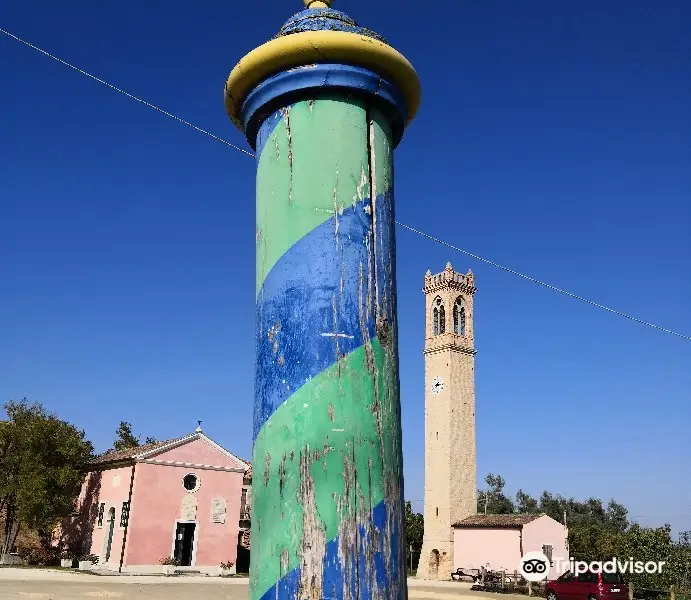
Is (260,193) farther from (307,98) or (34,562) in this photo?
(34,562)

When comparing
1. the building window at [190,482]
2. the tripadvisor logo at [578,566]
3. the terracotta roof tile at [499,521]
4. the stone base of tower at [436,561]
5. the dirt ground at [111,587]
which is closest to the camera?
the dirt ground at [111,587]

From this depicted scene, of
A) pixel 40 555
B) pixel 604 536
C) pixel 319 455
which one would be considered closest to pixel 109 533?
pixel 40 555

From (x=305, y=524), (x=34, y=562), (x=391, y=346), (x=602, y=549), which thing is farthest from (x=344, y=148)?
(x=602, y=549)

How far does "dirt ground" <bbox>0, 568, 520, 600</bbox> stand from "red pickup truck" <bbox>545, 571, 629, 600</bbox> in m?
2.46

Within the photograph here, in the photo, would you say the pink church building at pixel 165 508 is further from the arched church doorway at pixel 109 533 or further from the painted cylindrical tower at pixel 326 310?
the painted cylindrical tower at pixel 326 310

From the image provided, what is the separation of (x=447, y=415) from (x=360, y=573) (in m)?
36.5

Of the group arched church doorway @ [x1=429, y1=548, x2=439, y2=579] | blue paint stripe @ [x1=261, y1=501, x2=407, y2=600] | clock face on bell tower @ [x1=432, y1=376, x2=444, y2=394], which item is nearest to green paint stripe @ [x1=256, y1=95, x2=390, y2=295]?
blue paint stripe @ [x1=261, y1=501, x2=407, y2=600]

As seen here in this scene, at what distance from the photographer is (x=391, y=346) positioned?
5.94 feet

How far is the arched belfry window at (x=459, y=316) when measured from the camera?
39.8 meters

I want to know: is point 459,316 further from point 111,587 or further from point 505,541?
point 111,587

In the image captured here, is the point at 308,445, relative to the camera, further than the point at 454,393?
No

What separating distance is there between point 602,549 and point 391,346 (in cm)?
4888

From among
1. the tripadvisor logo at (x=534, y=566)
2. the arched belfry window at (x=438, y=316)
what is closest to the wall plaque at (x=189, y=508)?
the tripadvisor logo at (x=534, y=566)

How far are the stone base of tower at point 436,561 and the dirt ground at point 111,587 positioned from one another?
13.0 metres
